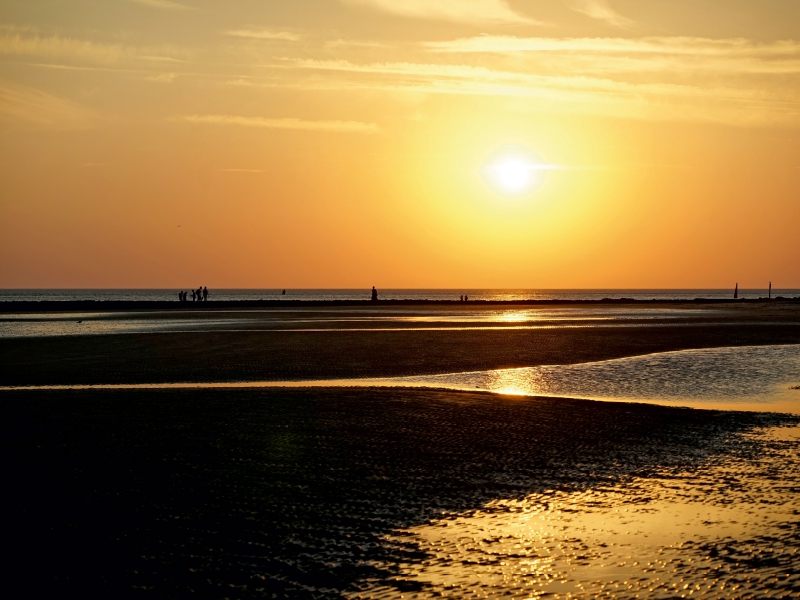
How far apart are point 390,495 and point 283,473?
7.93ft

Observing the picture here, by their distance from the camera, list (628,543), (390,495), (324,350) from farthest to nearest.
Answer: (324,350), (390,495), (628,543)

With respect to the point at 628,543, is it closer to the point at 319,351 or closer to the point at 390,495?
the point at 390,495

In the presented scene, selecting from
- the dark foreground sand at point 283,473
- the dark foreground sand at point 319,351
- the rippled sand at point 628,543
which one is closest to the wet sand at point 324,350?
the dark foreground sand at point 319,351

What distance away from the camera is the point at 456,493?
1290 cm

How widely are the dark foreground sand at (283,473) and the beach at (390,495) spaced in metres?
0.05

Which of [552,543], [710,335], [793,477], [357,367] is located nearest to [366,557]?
[552,543]

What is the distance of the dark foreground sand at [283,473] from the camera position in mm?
9375

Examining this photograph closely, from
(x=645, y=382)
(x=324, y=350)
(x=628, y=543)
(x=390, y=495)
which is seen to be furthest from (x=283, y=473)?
(x=324, y=350)

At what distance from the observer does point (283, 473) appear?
46.6ft

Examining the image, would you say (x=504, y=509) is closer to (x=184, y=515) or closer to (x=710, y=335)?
(x=184, y=515)

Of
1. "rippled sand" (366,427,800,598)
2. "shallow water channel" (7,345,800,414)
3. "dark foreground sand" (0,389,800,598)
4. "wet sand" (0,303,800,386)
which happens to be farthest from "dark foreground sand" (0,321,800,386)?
"rippled sand" (366,427,800,598)

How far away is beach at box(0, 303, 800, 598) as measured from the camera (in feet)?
30.0

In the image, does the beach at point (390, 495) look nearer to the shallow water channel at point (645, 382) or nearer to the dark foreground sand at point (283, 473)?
the dark foreground sand at point (283, 473)

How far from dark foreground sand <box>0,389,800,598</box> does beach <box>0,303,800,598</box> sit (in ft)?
0.17
